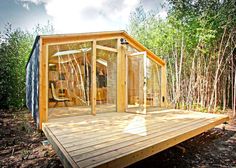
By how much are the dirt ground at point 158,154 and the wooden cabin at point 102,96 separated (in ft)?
1.27

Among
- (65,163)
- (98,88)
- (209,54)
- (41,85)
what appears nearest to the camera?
(65,163)

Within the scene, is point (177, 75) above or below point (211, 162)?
above

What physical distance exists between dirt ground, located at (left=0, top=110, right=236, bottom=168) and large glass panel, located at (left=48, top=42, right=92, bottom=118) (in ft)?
3.50

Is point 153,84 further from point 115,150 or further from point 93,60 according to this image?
point 115,150

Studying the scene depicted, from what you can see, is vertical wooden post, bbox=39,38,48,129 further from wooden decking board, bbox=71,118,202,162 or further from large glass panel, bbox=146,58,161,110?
large glass panel, bbox=146,58,161,110

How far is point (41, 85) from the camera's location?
4.09 metres

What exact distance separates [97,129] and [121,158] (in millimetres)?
Answer: 1359

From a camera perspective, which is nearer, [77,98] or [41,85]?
[41,85]

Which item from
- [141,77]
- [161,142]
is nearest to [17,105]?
[141,77]

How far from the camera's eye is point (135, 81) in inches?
234

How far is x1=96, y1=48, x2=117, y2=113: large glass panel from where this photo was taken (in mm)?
5332

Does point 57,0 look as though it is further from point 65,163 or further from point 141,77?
point 65,163

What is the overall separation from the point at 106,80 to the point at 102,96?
52 cm

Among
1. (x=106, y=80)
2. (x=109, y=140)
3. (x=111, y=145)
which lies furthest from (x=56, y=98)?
(x=111, y=145)
